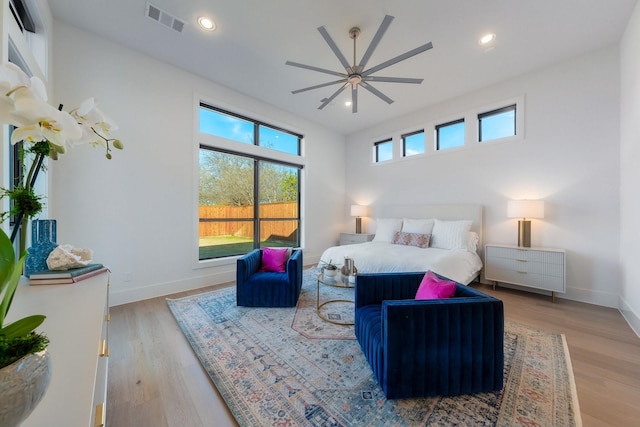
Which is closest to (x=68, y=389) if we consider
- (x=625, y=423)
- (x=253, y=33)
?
(x=625, y=423)

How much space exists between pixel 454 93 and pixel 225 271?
16.1ft

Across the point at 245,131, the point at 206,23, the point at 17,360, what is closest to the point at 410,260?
the point at 17,360

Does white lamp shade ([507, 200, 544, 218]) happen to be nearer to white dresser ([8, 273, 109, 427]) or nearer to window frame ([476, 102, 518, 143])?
window frame ([476, 102, 518, 143])

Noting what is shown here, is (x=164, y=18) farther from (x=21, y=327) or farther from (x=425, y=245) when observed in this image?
(x=425, y=245)

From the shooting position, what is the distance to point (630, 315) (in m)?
2.47

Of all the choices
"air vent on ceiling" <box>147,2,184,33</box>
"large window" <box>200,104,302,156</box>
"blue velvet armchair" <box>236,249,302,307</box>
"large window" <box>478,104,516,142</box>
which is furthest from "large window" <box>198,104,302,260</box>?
"large window" <box>478,104,516,142</box>

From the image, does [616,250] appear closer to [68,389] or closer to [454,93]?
[454,93]

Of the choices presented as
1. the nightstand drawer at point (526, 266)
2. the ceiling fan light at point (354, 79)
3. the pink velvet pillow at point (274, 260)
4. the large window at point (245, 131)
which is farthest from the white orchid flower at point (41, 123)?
the nightstand drawer at point (526, 266)

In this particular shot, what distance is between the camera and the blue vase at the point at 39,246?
1519mm

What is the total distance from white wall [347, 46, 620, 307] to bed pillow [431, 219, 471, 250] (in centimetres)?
52

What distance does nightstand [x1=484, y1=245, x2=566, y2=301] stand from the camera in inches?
119

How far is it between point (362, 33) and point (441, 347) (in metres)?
3.15

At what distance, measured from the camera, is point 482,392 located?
1.54 m

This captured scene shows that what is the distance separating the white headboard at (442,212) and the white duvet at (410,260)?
2.04 ft
